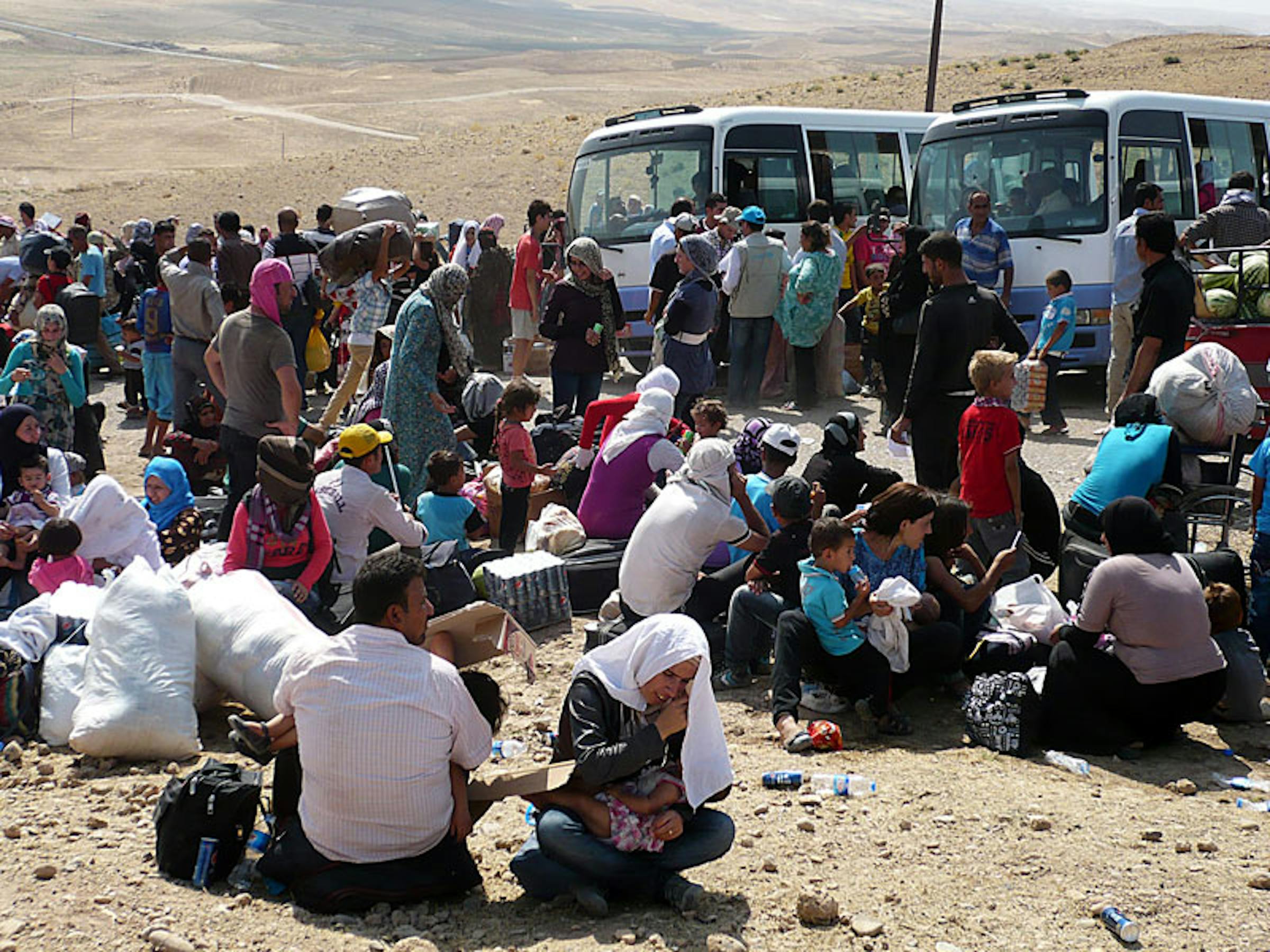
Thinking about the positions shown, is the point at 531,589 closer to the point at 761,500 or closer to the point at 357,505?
the point at 357,505

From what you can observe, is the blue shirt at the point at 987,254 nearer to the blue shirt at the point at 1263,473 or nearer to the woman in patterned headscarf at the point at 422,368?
the woman in patterned headscarf at the point at 422,368

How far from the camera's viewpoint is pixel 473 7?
180 m

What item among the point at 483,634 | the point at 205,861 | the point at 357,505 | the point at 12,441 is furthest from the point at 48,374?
the point at 205,861

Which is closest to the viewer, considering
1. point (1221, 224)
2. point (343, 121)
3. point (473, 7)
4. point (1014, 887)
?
point (1014, 887)

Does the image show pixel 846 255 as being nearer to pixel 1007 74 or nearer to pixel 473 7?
pixel 1007 74

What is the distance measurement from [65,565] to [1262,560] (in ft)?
18.9

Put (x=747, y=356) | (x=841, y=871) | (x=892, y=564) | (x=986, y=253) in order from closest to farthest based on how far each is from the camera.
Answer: (x=841, y=871), (x=892, y=564), (x=986, y=253), (x=747, y=356)

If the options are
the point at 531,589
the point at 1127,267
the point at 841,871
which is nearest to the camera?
the point at 841,871

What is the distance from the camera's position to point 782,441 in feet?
24.4

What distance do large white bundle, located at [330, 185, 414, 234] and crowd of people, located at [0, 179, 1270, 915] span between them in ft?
19.9

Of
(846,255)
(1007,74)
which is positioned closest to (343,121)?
(1007,74)

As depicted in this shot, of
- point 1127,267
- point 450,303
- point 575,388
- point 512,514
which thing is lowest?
point 512,514

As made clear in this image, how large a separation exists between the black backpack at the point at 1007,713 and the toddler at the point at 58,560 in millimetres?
4191

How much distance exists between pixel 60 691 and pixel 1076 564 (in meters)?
4.69
